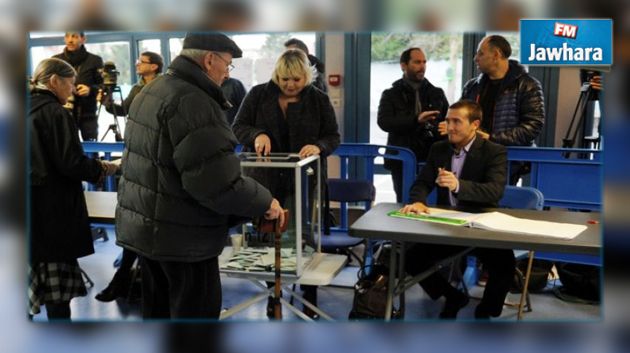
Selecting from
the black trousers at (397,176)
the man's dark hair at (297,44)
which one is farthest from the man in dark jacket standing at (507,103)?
the man's dark hair at (297,44)

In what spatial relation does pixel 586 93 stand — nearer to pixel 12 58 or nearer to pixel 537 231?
pixel 537 231

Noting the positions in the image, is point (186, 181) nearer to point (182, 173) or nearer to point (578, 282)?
point (182, 173)

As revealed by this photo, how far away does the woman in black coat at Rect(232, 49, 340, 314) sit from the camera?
2.25m

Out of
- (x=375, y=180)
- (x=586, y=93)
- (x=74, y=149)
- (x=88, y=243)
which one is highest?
(x=586, y=93)

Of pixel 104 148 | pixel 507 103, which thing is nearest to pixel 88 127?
pixel 104 148

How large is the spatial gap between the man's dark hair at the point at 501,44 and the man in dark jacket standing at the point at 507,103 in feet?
0.52

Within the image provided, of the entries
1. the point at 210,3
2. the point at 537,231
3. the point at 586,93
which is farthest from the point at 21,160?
the point at 586,93

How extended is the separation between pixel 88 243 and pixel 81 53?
67cm

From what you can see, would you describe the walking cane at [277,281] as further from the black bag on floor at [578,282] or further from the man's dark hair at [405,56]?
the black bag on floor at [578,282]

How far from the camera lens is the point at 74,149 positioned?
1898 millimetres

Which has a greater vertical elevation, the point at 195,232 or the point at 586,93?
the point at 586,93

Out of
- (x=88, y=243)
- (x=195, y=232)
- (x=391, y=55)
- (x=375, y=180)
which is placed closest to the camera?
(x=195, y=232)

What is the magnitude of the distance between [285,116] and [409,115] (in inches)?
21.9

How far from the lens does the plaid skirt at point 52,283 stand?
197 centimetres
